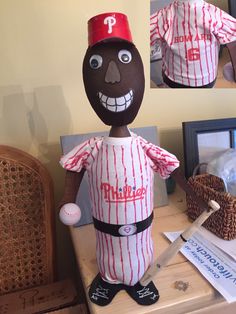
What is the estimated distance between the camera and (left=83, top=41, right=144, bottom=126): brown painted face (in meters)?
0.43

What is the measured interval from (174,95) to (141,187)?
43 centimetres

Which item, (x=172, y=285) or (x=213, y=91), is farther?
(x=213, y=91)

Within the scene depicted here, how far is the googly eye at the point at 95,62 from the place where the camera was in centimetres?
44

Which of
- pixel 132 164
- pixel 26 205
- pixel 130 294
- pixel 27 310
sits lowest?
pixel 27 310

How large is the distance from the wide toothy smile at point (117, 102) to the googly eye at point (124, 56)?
5 cm

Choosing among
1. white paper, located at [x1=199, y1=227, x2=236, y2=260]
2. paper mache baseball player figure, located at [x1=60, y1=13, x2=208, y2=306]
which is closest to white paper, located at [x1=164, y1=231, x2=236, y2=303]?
white paper, located at [x1=199, y1=227, x2=236, y2=260]

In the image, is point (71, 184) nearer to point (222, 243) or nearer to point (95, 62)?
point (95, 62)

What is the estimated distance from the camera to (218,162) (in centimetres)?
72

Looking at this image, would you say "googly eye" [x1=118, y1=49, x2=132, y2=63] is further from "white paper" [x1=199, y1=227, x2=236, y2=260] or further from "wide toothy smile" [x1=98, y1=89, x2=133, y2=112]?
"white paper" [x1=199, y1=227, x2=236, y2=260]

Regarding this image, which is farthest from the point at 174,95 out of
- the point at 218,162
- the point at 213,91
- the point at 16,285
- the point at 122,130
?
the point at 16,285

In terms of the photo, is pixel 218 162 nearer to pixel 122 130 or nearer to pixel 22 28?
pixel 122 130

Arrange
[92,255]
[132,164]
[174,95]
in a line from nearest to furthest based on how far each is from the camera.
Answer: [132,164]
[92,255]
[174,95]

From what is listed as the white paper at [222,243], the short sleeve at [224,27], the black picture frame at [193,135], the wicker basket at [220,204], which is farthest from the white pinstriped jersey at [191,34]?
the white paper at [222,243]

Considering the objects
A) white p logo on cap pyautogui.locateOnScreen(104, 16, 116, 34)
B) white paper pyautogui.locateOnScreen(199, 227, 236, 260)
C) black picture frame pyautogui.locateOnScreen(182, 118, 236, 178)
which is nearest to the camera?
white p logo on cap pyautogui.locateOnScreen(104, 16, 116, 34)
